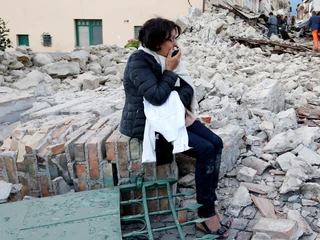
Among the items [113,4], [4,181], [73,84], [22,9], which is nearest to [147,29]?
[4,181]

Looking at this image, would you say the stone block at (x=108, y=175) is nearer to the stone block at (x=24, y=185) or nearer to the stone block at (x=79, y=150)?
the stone block at (x=79, y=150)

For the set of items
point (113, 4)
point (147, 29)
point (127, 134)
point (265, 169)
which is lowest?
point (265, 169)

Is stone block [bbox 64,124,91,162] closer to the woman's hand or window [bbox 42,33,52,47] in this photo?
the woman's hand

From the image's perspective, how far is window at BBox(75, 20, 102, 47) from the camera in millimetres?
18906

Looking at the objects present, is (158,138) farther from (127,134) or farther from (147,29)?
(147,29)

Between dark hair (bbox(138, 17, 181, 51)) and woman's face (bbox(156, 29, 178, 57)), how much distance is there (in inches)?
0.8

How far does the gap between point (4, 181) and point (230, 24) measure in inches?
571

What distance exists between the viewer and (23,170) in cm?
278

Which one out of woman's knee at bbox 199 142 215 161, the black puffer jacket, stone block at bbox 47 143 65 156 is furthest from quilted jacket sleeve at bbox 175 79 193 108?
stone block at bbox 47 143 65 156

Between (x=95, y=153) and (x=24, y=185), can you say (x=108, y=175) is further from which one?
(x=24, y=185)

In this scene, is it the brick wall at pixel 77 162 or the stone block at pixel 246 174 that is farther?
the stone block at pixel 246 174

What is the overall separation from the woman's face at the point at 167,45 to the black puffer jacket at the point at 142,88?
0.09 metres

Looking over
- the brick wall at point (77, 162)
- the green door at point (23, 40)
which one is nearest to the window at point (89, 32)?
the green door at point (23, 40)

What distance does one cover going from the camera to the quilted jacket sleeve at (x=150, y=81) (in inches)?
88.0
